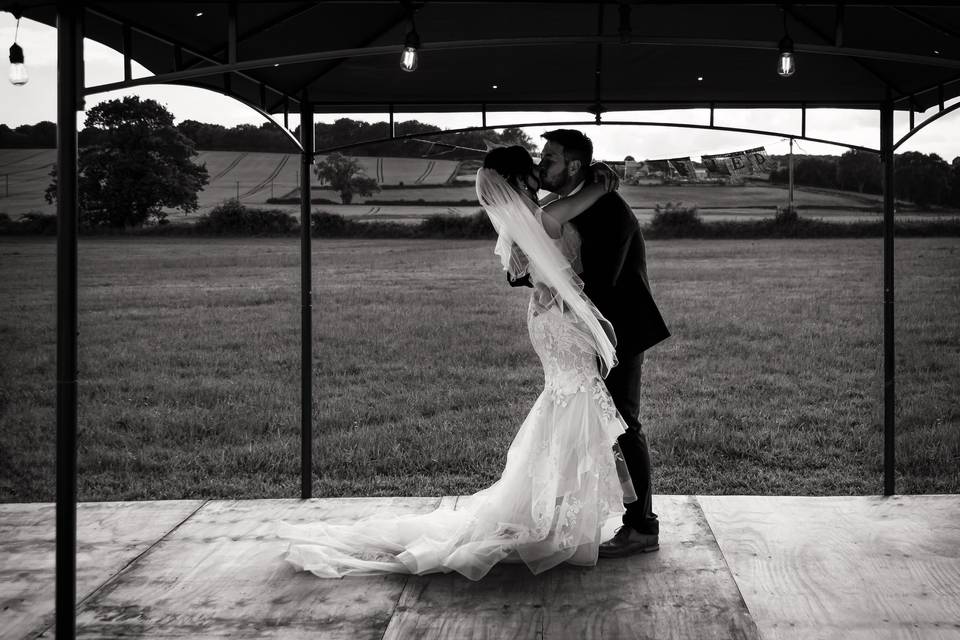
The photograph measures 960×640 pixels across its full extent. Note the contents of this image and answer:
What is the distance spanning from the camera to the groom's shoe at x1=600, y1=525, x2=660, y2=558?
432cm

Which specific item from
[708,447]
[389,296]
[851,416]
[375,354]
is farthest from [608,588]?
[389,296]

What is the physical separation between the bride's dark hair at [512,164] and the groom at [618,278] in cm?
8

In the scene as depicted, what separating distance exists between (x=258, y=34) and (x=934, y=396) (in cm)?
1090

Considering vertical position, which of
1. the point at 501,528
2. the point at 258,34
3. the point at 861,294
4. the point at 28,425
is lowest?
the point at 28,425

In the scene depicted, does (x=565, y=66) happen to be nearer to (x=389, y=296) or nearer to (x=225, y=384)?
(x=225, y=384)

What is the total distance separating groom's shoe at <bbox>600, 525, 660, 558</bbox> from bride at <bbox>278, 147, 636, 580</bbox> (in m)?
0.18

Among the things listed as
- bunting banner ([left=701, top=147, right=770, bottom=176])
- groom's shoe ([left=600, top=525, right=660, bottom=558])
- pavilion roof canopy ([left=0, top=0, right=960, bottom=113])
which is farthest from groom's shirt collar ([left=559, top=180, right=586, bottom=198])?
bunting banner ([left=701, top=147, right=770, bottom=176])

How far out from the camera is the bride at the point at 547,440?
4.09m

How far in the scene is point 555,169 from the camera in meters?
4.20

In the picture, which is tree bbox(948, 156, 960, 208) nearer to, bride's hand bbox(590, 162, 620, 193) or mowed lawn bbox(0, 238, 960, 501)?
mowed lawn bbox(0, 238, 960, 501)

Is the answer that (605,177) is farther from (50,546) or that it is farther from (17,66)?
(50,546)

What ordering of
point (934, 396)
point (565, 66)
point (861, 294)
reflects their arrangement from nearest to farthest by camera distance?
point (565, 66), point (934, 396), point (861, 294)

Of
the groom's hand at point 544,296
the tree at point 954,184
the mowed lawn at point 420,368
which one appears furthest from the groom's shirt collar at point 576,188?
the tree at point 954,184

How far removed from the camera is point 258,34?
14.7 feet
